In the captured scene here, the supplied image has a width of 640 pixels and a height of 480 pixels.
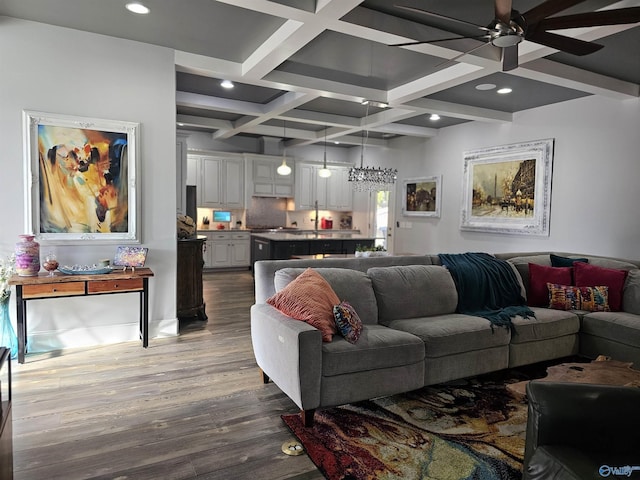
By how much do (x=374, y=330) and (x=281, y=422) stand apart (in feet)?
2.91

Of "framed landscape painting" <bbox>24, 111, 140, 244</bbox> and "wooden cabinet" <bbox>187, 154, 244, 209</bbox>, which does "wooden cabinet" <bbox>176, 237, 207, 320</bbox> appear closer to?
"framed landscape painting" <bbox>24, 111, 140, 244</bbox>

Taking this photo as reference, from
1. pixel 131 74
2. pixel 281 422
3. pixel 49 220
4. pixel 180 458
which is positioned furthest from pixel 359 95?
pixel 180 458

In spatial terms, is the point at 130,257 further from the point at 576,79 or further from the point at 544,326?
the point at 576,79

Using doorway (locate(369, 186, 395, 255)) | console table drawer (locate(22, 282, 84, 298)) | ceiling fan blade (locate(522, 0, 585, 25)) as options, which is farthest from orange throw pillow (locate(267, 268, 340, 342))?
doorway (locate(369, 186, 395, 255))

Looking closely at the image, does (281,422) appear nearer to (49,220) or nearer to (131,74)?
(49,220)

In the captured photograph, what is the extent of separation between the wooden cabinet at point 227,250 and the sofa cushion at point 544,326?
6489 mm

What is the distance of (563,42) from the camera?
295 centimetres

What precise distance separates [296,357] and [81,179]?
279cm

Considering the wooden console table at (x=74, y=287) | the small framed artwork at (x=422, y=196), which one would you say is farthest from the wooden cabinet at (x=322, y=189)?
the wooden console table at (x=74, y=287)

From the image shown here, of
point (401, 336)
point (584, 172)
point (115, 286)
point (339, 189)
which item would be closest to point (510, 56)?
point (401, 336)

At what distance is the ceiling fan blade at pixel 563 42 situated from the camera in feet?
9.37

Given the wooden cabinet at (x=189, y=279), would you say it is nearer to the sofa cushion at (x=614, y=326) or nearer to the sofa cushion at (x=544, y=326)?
the sofa cushion at (x=544, y=326)

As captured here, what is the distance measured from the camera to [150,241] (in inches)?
169

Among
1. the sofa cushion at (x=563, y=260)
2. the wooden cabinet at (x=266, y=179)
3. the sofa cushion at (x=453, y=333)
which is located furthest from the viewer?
the wooden cabinet at (x=266, y=179)
